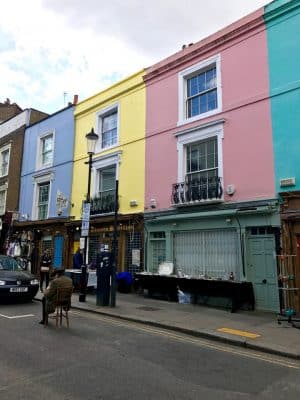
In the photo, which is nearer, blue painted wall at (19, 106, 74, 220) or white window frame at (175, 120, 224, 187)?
white window frame at (175, 120, 224, 187)

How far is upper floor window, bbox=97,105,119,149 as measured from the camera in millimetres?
17125

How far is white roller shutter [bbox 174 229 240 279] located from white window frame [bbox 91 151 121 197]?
4.70 m

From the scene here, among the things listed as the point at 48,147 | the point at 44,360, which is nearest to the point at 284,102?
the point at 44,360

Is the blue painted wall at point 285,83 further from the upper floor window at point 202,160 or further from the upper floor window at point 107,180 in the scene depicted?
the upper floor window at point 107,180

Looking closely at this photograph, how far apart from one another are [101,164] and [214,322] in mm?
9981

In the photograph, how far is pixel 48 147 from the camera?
69.3 ft

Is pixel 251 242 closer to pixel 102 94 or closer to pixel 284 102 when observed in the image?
pixel 284 102

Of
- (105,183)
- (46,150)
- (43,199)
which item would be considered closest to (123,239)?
(105,183)

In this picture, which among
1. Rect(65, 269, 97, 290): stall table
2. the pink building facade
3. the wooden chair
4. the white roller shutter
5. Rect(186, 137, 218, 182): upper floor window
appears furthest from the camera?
Rect(65, 269, 97, 290): stall table

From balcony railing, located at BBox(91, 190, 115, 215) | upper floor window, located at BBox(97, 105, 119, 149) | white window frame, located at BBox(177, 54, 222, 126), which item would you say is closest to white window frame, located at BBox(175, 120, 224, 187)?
white window frame, located at BBox(177, 54, 222, 126)

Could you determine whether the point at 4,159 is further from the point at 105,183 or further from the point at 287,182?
the point at 287,182

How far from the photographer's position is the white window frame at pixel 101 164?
1628 centimetres

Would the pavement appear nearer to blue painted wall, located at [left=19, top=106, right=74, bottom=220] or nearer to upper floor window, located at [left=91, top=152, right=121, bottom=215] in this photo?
upper floor window, located at [left=91, top=152, right=121, bottom=215]

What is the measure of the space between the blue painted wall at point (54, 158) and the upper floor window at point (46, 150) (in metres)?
0.28
